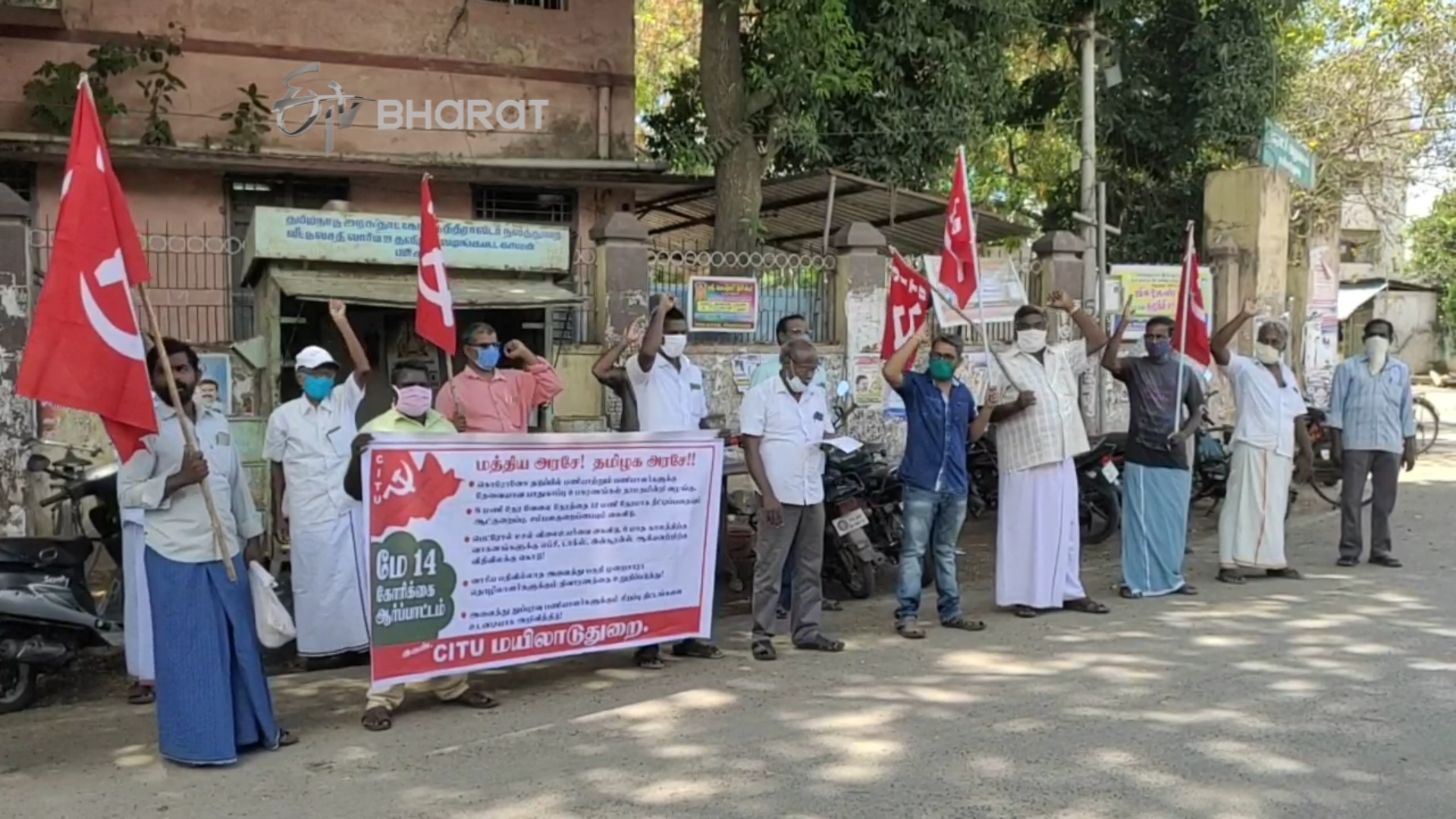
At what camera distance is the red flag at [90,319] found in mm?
4367

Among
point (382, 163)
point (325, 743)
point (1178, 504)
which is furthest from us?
point (382, 163)

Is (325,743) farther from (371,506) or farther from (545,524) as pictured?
(545,524)

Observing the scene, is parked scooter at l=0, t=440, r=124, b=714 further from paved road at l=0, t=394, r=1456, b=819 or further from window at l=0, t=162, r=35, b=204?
window at l=0, t=162, r=35, b=204

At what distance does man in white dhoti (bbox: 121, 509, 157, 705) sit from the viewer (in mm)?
5812

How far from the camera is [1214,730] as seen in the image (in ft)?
16.4

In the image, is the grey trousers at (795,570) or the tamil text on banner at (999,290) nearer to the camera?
the grey trousers at (795,570)

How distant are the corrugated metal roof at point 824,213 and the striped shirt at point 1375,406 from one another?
15.1 ft

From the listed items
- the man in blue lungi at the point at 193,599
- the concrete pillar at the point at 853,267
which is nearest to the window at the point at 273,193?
the concrete pillar at the point at 853,267

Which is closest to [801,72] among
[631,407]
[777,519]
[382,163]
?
[382,163]

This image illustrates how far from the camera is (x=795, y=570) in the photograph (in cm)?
666

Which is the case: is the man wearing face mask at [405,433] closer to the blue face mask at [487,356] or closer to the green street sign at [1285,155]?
the blue face mask at [487,356]

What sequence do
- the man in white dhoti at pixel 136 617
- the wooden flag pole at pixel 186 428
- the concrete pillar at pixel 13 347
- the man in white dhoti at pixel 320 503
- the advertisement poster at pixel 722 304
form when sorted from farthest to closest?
the advertisement poster at pixel 722 304 < the concrete pillar at pixel 13 347 < the man in white dhoti at pixel 320 503 < the man in white dhoti at pixel 136 617 < the wooden flag pole at pixel 186 428

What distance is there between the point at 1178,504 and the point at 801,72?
6.01 metres

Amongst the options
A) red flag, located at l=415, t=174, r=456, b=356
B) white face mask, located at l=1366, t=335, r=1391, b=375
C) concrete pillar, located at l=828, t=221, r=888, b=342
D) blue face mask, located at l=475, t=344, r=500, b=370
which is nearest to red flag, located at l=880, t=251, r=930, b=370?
concrete pillar, located at l=828, t=221, r=888, b=342
